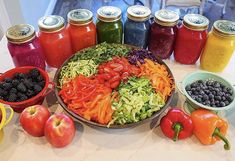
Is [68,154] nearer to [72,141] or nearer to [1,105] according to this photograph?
[72,141]

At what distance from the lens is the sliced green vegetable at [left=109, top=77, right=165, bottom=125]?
33.3 inches

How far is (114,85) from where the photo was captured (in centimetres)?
91

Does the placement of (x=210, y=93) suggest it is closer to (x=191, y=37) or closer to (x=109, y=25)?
(x=191, y=37)

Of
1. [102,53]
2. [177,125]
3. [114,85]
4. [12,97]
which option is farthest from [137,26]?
[12,97]

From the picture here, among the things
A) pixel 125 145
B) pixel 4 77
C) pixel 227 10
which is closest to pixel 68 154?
pixel 125 145

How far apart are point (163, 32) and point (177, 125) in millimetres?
378

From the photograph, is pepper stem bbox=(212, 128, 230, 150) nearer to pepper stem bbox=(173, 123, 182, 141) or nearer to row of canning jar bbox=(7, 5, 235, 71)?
pepper stem bbox=(173, 123, 182, 141)

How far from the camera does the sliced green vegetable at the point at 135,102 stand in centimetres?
84

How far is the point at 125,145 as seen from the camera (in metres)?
0.88

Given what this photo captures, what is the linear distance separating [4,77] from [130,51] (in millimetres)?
461

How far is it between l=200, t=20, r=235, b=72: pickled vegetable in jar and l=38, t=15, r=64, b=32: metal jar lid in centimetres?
56

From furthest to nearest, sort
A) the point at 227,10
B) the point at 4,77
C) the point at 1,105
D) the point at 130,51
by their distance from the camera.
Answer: the point at 227,10
the point at 130,51
the point at 4,77
the point at 1,105

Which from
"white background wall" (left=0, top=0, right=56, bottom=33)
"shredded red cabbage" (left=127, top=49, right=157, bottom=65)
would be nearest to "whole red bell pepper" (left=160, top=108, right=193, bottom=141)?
"shredded red cabbage" (left=127, top=49, right=157, bottom=65)

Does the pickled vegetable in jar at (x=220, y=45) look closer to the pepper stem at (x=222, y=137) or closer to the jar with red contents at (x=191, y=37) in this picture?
the jar with red contents at (x=191, y=37)
